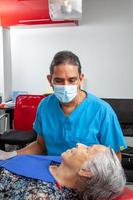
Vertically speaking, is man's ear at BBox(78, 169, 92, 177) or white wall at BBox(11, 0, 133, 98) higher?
white wall at BBox(11, 0, 133, 98)

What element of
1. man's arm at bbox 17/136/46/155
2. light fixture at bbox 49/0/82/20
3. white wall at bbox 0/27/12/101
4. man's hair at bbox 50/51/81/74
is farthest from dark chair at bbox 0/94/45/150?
man's hair at bbox 50/51/81/74

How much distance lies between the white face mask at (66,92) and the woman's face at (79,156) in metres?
0.31

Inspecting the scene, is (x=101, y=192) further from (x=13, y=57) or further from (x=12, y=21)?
(x=13, y=57)

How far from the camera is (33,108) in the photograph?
327cm

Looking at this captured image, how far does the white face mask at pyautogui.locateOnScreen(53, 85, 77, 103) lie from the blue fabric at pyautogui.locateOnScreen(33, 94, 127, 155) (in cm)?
8

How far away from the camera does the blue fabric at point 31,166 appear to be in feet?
4.43

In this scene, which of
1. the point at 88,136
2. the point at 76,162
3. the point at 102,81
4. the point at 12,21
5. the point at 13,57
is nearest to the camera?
the point at 76,162

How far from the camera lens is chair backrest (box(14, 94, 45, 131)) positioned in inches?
130

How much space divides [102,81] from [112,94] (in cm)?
24

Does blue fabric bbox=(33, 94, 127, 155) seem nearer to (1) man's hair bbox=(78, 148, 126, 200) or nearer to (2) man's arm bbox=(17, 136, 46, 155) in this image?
(2) man's arm bbox=(17, 136, 46, 155)

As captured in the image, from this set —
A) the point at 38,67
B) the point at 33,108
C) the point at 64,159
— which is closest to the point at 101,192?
the point at 64,159

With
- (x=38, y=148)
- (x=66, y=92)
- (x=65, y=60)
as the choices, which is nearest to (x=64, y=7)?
(x=65, y=60)

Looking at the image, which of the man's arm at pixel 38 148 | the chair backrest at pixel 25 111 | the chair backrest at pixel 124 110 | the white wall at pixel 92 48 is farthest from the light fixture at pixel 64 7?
the white wall at pixel 92 48

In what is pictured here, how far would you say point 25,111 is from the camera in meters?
3.30
